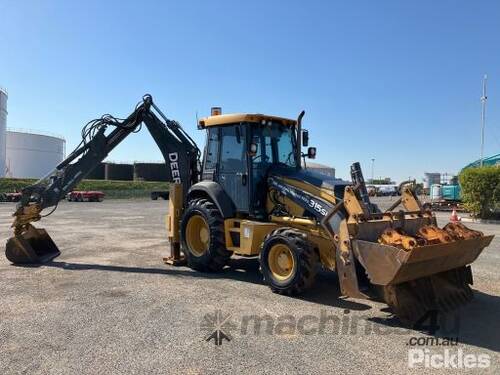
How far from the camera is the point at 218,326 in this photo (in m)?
6.11

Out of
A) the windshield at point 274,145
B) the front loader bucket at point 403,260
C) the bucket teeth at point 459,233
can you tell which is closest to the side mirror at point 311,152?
the windshield at point 274,145

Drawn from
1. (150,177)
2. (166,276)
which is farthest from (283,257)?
(150,177)

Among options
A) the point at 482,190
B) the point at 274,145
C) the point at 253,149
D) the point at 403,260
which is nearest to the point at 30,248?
the point at 253,149

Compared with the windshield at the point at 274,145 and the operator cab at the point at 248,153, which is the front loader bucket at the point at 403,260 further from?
the windshield at the point at 274,145

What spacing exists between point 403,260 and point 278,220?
2999 mm

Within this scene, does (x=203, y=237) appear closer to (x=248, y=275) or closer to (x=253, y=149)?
(x=248, y=275)

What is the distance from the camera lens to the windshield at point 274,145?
885 centimetres

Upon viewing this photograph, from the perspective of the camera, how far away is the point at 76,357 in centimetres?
506

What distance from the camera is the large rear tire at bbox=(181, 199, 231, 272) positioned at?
357 inches

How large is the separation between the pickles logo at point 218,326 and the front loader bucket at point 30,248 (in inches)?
222

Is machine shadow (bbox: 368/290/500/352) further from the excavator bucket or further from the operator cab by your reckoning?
the operator cab

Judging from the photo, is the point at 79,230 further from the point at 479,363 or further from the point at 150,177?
the point at 150,177

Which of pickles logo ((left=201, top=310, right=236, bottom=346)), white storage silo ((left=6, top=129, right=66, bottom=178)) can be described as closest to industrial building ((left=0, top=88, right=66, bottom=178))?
white storage silo ((left=6, top=129, right=66, bottom=178))

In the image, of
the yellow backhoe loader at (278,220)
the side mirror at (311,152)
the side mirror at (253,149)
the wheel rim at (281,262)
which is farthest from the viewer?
the side mirror at (311,152)
